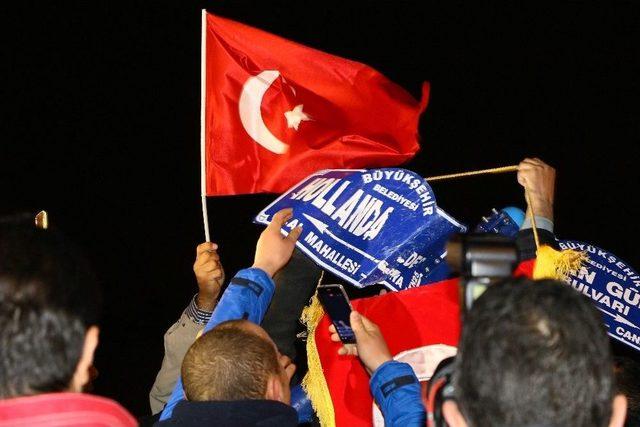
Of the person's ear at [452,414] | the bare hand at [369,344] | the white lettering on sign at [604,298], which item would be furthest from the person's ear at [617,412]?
the white lettering on sign at [604,298]

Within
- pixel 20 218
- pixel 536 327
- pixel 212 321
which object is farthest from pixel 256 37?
pixel 536 327

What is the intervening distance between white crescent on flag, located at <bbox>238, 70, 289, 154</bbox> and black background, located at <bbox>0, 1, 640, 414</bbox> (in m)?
2.71

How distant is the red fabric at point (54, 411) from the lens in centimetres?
105

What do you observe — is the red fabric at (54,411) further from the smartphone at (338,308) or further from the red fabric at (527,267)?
the red fabric at (527,267)

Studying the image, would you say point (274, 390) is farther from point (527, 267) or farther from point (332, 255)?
point (527, 267)

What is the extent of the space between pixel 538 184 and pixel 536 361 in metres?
1.48

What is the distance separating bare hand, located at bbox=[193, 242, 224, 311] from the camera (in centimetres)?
247

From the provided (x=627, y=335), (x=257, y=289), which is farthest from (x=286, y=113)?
(x=627, y=335)

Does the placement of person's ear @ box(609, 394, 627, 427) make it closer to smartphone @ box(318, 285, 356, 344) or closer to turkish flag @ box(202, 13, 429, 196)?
smartphone @ box(318, 285, 356, 344)

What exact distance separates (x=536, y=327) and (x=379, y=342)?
101cm

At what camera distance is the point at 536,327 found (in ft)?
3.27

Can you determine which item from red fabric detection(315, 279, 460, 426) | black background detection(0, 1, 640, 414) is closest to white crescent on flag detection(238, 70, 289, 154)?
red fabric detection(315, 279, 460, 426)

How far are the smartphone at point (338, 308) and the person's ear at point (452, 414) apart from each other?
106 centimetres

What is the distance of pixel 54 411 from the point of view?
106 centimetres
